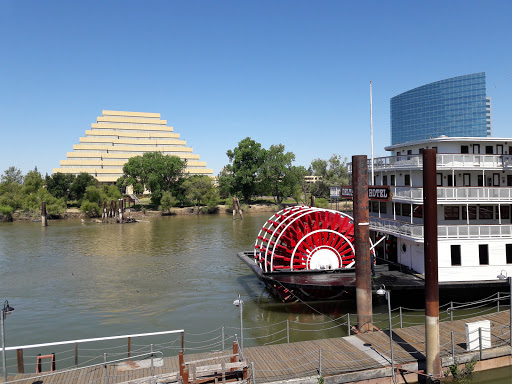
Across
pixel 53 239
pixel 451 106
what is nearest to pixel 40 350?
pixel 53 239

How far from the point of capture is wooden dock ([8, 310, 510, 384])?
396 inches

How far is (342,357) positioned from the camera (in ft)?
36.2

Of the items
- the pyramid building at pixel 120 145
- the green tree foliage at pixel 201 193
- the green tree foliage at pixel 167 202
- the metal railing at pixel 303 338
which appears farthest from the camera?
the pyramid building at pixel 120 145

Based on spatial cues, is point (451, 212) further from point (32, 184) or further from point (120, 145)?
point (120, 145)

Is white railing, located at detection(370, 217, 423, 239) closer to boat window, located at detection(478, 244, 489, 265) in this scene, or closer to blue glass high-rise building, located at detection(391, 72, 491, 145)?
boat window, located at detection(478, 244, 489, 265)

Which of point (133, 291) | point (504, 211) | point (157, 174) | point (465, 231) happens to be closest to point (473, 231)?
point (465, 231)

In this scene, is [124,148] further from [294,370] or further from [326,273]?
[294,370]

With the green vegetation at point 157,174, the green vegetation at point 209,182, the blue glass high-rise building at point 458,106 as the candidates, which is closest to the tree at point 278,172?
the green vegetation at point 209,182

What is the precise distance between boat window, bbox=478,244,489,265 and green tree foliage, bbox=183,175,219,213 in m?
58.4

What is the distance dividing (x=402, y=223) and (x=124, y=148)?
93.2 m

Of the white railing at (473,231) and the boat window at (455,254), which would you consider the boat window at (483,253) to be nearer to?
the white railing at (473,231)

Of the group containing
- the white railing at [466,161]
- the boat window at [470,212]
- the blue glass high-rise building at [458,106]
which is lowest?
the boat window at [470,212]

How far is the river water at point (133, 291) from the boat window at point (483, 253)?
390 centimetres

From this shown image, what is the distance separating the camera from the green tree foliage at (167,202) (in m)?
69.4
